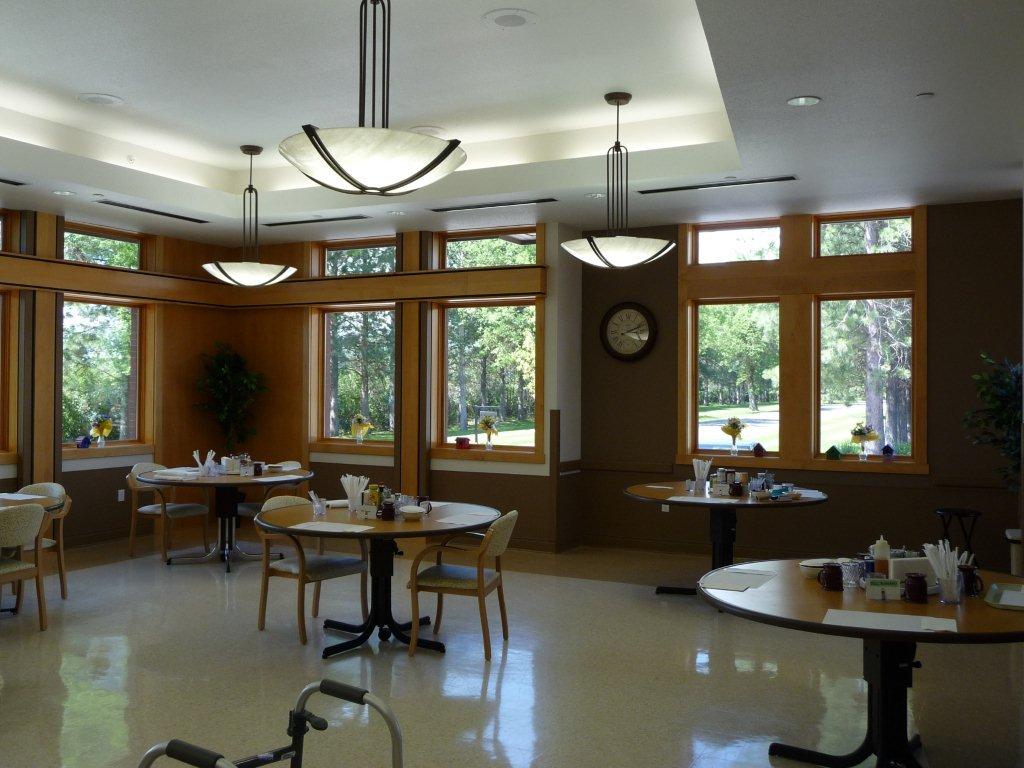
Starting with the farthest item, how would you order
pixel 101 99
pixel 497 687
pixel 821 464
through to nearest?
1. pixel 821 464
2. pixel 101 99
3. pixel 497 687

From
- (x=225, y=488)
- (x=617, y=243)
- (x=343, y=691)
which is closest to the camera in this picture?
(x=343, y=691)

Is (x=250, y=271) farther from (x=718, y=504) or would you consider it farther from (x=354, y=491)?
(x=718, y=504)

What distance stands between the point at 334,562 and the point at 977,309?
5655mm

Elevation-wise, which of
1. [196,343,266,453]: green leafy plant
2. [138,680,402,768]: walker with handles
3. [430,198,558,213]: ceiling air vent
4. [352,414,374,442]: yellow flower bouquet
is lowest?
[138,680,402,768]: walker with handles

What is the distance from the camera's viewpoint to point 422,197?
7.83m

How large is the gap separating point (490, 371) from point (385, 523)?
405cm

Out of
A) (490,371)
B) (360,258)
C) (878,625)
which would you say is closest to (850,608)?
(878,625)

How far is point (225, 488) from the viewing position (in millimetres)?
7812

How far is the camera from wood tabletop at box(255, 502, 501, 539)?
197 inches

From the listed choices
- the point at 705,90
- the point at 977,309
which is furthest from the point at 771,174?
the point at 977,309

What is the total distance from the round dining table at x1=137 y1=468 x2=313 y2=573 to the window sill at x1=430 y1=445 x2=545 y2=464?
155 centimetres

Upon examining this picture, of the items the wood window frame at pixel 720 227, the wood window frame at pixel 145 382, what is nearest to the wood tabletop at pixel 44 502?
the wood window frame at pixel 145 382

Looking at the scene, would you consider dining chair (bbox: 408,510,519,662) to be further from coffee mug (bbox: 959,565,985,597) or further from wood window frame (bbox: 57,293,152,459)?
wood window frame (bbox: 57,293,152,459)

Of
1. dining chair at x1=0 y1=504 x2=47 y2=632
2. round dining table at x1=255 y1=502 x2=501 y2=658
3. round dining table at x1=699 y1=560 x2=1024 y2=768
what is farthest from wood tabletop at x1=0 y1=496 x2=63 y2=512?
round dining table at x1=699 y1=560 x2=1024 y2=768
